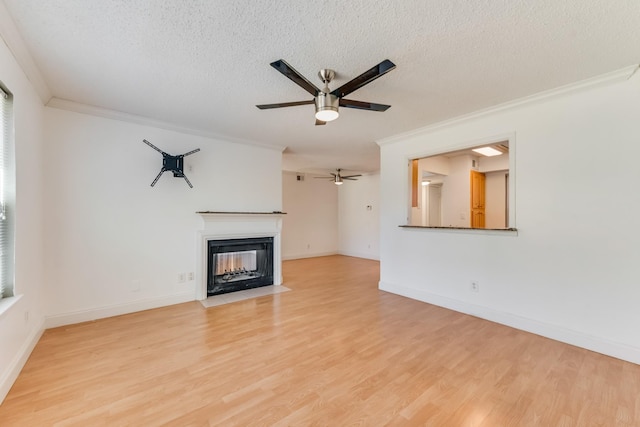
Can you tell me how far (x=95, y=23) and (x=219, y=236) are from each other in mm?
2849

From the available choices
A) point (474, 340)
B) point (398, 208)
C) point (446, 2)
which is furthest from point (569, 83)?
point (474, 340)

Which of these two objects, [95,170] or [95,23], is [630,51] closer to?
[95,23]

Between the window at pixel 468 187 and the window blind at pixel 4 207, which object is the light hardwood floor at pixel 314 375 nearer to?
the window blind at pixel 4 207

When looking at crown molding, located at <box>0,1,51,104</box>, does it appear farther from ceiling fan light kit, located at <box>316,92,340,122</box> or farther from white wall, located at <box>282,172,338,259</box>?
white wall, located at <box>282,172,338,259</box>

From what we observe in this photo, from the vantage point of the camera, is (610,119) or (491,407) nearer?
(491,407)

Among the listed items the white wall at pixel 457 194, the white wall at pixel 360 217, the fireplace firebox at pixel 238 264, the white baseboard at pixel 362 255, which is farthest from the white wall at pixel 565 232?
the white wall at pixel 360 217

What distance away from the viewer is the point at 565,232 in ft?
8.63

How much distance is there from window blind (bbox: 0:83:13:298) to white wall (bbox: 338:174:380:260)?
6.73 metres

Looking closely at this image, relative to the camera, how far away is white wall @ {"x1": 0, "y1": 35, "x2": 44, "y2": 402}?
6.19 ft

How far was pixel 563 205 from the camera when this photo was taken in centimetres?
264

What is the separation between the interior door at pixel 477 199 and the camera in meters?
5.78

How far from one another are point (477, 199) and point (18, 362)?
7.19 meters

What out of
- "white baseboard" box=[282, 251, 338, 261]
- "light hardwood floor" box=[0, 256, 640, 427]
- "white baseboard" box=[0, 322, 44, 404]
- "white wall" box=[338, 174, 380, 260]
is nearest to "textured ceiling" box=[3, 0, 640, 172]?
"white baseboard" box=[0, 322, 44, 404]

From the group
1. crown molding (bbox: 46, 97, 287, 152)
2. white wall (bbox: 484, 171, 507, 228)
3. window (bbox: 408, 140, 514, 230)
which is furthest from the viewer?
white wall (bbox: 484, 171, 507, 228)
